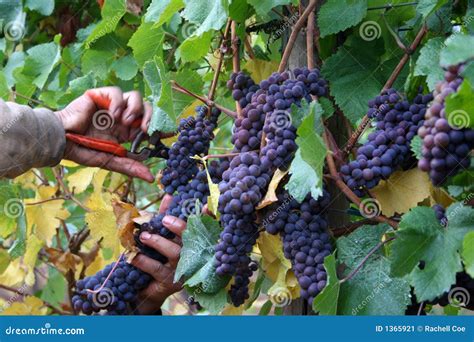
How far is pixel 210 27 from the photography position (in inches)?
51.2

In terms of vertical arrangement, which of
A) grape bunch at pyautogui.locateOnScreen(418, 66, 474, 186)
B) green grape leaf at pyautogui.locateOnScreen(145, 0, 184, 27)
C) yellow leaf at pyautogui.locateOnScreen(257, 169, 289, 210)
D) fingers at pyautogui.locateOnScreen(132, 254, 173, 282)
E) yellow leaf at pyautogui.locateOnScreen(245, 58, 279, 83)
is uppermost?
grape bunch at pyautogui.locateOnScreen(418, 66, 474, 186)

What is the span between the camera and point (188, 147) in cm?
154

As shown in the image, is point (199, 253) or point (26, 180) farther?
point (26, 180)

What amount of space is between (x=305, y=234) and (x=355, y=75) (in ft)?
1.10

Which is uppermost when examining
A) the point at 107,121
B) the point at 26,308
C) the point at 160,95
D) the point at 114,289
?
the point at 160,95

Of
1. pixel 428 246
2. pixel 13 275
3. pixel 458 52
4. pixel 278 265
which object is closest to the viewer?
pixel 458 52

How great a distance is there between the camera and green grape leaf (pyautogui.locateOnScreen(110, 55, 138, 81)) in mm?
2047

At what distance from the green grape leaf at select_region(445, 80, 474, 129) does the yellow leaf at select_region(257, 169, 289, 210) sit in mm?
333

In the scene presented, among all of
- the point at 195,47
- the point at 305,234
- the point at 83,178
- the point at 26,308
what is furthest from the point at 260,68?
the point at 26,308

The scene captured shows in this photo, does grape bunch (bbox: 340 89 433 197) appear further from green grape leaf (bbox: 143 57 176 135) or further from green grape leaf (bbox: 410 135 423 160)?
green grape leaf (bbox: 143 57 176 135)

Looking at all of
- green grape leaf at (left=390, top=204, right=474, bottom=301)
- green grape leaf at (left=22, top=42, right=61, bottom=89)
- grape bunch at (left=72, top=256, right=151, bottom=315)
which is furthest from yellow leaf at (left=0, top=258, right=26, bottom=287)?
green grape leaf at (left=390, top=204, right=474, bottom=301)

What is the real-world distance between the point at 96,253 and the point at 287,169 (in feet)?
4.50

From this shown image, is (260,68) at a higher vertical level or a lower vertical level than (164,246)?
higher

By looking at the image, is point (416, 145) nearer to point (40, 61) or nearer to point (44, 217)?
point (44, 217)
